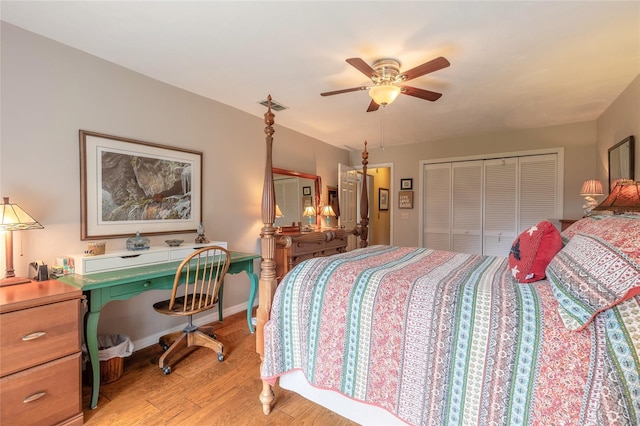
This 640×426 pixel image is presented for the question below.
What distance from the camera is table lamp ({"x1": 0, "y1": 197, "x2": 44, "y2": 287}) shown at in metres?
1.75

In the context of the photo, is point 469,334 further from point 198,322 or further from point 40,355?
point 198,322

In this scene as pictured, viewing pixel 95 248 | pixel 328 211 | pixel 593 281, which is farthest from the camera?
pixel 328 211

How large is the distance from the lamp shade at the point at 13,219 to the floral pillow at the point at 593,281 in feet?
9.33

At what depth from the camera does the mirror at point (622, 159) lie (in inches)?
105

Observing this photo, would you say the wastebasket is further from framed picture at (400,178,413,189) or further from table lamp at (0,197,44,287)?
framed picture at (400,178,413,189)

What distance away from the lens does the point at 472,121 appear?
3.92m

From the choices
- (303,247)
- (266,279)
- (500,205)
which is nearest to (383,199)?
(500,205)

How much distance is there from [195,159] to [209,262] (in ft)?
3.81

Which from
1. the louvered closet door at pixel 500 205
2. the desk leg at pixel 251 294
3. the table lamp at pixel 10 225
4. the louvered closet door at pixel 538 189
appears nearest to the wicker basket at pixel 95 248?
the table lamp at pixel 10 225

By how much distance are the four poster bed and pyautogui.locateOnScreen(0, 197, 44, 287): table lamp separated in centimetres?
148

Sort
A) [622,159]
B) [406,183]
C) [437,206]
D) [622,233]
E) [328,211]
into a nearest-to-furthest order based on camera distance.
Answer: [622,233] → [622,159] → [328,211] → [437,206] → [406,183]

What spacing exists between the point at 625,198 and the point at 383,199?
4923 millimetres

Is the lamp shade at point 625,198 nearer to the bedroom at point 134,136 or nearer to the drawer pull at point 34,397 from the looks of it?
the bedroom at point 134,136

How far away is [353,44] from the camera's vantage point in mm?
2129
